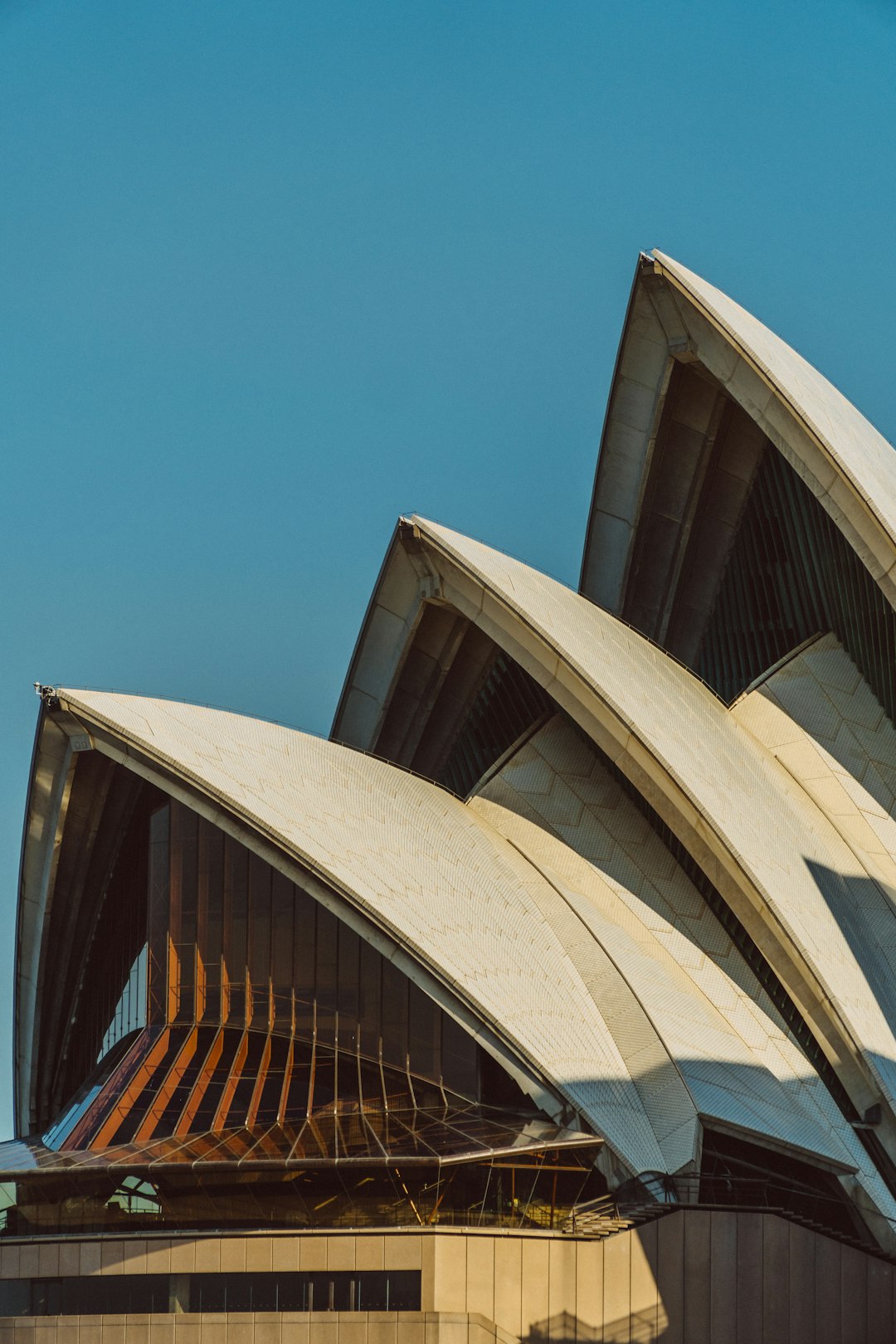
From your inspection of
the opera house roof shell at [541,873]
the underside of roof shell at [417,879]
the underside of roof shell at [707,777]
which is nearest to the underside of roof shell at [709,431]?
the opera house roof shell at [541,873]

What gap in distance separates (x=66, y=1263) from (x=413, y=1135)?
631 cm

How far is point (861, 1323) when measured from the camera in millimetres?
30906

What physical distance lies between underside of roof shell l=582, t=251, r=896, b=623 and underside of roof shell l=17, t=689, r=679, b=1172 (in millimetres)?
10418

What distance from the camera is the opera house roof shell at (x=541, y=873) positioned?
32.8m

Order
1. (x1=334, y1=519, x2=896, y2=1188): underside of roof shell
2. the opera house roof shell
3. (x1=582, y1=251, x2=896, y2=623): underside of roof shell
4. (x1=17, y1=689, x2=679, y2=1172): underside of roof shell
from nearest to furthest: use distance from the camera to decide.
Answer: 1. (x1=17, y1=689, x2=679, y2=1172): underside of roof shell
2. the opera house roof shell
3. (x1=334, y1=519, x2=896, y2=1188): underside of roof shell
4. (x1=582, y1=251, x2=896, y2=623): underside of roof shell

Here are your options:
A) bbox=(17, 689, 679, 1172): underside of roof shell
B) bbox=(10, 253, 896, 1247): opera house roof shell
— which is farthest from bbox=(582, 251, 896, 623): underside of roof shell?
bbox=(17, 689, 679, 1172): underside of roof shell

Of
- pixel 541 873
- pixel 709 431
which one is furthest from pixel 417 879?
pixel 709 431

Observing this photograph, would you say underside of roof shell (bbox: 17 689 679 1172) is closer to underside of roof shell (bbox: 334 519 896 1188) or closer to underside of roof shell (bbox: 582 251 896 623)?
underside of roof shell (bbox: 334 519 896 1188)

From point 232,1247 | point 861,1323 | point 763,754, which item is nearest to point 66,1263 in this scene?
point 232,1247

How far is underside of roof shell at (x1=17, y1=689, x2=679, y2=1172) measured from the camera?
1282 inches

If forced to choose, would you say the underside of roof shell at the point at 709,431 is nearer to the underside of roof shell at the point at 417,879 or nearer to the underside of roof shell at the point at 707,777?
the underside of roof shell at the point at 707,777

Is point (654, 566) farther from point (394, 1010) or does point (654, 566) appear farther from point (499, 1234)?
point (499, 1234)

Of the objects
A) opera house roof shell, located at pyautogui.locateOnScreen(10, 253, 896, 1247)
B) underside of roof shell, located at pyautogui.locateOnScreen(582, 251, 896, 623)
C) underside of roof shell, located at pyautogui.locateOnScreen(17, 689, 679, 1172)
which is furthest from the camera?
underside of roof shell, located at pyautogui.locateOnScreen(582, 251, 896, 623)

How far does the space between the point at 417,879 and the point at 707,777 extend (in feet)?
20.8
